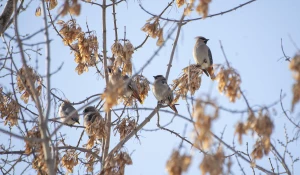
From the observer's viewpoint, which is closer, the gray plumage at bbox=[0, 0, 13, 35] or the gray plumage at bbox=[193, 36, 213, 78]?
the gray plumage at bbox=[0, 0, 13, 35]

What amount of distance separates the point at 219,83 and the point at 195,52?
21.2 ft

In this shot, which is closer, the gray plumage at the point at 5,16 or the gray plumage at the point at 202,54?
the gray plumage at the point at 5,16

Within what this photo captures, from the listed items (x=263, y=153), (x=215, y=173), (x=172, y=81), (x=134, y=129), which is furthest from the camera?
(x=172, y=81)

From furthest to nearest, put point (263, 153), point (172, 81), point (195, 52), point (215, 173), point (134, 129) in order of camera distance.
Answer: point (195, 52), point (172, 81), point (134, 129), point (263, 153), point (215, 173)

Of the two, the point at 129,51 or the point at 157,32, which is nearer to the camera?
the point at 157,32

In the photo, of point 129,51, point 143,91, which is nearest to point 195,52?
point 143,91

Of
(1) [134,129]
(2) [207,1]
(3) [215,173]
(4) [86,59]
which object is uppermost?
(4) [86,59]

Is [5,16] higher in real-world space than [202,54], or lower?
lower

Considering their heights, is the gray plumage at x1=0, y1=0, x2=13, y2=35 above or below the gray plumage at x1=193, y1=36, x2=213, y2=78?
below

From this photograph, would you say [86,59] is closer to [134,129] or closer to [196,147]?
[134,129]

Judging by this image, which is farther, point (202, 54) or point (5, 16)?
point (202, 54)

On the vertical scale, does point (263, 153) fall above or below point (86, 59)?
below

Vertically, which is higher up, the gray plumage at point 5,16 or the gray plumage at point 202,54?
the gray plumage at point 202,54

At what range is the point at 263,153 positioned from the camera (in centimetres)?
479
